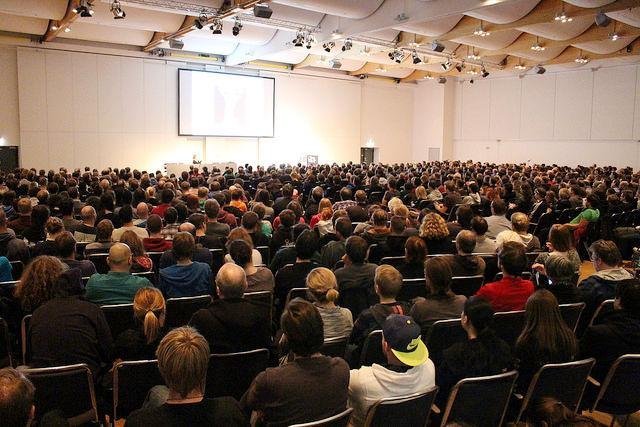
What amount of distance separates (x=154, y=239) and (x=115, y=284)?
1.95 m

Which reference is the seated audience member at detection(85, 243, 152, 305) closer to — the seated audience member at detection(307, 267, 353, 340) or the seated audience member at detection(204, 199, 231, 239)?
the seated audience member at detection(307, 267, 353, 340)

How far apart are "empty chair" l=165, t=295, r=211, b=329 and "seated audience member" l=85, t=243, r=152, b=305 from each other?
0.92 ft

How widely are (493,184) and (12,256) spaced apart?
35.0 feet

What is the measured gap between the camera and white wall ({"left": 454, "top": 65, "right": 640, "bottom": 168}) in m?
23.0

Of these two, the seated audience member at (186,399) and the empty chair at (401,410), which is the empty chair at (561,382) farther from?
the seated audience member at (186,399)

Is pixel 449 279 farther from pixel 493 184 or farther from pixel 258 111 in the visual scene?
pixel 258 111

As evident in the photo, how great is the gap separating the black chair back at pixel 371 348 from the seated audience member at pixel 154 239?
3.28 meters

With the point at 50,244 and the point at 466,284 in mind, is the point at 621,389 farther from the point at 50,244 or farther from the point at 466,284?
the point at 50,244

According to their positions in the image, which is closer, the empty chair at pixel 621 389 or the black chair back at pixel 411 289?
the empty chair at pixel 621 389

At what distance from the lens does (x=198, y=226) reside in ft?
22.1

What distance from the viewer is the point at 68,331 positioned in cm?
322

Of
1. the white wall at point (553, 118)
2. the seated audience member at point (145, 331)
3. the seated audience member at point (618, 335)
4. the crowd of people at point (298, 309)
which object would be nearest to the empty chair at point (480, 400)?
the crowd of people at point (298, 309)

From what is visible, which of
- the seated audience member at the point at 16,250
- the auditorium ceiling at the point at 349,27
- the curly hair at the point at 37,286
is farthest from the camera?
the auditorium ceiling at the point at 349,27

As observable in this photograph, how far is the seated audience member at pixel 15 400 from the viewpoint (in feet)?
6.00
